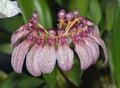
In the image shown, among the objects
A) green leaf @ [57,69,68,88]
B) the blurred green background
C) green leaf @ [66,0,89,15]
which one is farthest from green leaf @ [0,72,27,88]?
green leaf @ [66,0,89,15]

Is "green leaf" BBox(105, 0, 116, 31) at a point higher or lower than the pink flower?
lower

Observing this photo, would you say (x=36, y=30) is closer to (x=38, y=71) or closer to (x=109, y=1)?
(x=38, y=71)

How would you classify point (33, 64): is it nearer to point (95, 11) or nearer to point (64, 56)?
point (64, 56)

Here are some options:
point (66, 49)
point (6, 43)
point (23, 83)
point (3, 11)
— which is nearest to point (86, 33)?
point (66, 49)

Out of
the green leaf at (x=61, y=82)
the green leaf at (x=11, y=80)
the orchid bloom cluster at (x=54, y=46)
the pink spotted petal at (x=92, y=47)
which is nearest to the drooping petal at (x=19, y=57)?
the orchid bloom cluster at (x=54, y=46)

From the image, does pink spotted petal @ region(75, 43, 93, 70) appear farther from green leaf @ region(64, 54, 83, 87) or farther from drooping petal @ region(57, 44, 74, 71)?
green leaf @ region(64, 54, 83, 87)

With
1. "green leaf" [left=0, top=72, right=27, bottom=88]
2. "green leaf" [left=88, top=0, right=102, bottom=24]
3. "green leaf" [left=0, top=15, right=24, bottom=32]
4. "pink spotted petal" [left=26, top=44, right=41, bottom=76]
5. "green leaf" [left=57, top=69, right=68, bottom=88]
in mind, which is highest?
"pink spotted petal" [left=26, top=44, right=41, bottom=76]
